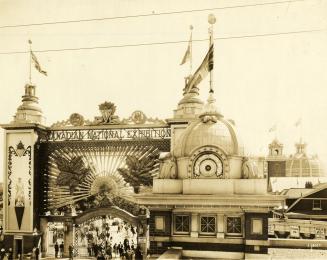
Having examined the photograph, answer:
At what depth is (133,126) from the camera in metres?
24.4

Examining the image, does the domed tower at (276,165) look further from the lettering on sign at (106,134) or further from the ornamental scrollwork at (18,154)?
the ornamental scrollwork at (18,154)

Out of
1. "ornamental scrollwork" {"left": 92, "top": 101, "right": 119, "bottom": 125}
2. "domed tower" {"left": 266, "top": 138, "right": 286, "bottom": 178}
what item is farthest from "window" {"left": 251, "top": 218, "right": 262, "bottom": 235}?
"domed tower" {"left": 266, "top": 138, "right": 286, "bottom": 178}

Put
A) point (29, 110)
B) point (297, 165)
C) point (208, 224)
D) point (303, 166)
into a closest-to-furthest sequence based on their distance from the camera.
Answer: point (208, 224), point (29, 110), point (303, 166), point (297, 165)

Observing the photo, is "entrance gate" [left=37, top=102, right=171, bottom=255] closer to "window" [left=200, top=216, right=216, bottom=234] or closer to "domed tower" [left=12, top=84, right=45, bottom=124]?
"domed tower" [left=12, top=84, right=45, bottom=124]

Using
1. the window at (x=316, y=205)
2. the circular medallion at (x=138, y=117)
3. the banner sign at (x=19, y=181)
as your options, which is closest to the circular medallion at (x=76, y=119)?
the banner sign at (x=19, y=181)

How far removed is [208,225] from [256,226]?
1.69 metres

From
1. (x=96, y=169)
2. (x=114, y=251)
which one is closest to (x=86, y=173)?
(x=96, y=169)

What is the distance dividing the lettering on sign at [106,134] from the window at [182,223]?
9113mm

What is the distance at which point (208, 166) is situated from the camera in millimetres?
15398

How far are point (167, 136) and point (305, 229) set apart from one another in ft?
33.9

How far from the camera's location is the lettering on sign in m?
24.5

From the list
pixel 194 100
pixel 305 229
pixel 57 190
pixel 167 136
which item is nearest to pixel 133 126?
pixel 167 136

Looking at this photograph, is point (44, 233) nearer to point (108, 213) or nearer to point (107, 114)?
point (108, 213)

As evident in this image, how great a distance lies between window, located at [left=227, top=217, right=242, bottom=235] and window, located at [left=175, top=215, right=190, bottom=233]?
1.47 metres
